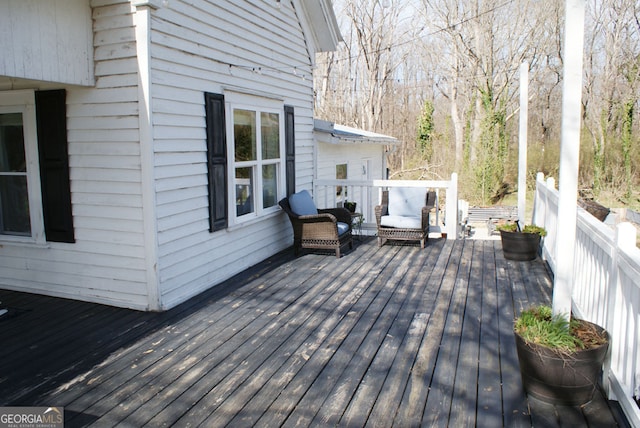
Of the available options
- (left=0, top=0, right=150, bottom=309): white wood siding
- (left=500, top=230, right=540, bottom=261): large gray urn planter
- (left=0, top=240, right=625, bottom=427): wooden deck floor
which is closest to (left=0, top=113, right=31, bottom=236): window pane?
(left=0, top=0, right=150, bottom=309): white wood siding

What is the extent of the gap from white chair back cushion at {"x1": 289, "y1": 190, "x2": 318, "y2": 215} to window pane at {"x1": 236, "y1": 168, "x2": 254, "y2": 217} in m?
0.67

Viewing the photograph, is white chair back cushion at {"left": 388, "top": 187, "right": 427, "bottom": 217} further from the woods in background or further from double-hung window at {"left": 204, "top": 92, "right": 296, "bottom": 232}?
the woods in background

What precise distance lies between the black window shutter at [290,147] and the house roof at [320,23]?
4.92ft

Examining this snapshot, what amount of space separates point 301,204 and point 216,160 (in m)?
1.75

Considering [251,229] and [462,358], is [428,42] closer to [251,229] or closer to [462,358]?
[251,229]

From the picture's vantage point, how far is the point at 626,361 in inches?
105

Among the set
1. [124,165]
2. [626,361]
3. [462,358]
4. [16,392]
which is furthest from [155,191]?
[626,361]

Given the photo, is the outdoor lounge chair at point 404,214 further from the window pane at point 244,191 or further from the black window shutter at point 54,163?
the black window shutter at point 54,163

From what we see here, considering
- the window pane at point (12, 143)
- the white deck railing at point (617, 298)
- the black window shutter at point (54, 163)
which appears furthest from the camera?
the window pane at point (12, 143)

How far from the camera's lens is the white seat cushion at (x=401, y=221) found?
6.97 metres

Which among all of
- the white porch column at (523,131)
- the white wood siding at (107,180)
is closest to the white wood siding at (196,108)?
the white wood siding at (107,180)

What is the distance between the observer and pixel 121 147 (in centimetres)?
436

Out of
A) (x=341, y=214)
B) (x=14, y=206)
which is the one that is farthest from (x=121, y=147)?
(x=341, y=214)

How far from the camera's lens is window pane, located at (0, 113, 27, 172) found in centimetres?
478
